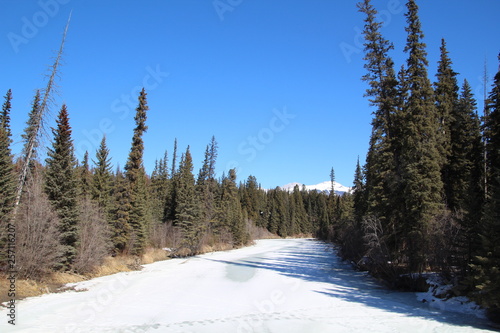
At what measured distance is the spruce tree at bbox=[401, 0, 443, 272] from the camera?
20.5m

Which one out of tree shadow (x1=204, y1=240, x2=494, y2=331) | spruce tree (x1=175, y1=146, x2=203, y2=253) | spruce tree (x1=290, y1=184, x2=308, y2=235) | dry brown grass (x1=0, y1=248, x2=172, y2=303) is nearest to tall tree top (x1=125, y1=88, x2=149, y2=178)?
dry brown grass (x1=0, y1=248, x2=172, y2=303)

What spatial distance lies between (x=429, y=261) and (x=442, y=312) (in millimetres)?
5038

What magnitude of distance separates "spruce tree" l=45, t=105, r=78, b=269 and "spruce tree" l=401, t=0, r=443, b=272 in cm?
2050

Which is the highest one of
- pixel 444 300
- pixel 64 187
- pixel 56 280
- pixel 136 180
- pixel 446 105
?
pixel 446 105

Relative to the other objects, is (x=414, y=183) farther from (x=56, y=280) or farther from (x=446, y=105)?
(x=56, y=280)

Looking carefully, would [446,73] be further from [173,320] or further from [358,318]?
[173,320]

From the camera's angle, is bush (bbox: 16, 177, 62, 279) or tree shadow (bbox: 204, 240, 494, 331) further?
bush (bbox: 16, 177, 62, 279)

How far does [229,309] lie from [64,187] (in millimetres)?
13106

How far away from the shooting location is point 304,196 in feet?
484

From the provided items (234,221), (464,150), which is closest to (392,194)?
(464,150)

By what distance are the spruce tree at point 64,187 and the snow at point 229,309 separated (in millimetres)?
2974

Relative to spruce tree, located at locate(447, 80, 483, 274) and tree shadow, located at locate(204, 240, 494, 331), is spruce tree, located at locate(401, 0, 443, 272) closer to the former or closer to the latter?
tree shadow, located at locate(204, 240, 494, 331)

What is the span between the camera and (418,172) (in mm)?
21844

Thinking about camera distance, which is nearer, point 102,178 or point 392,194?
point 392,194
